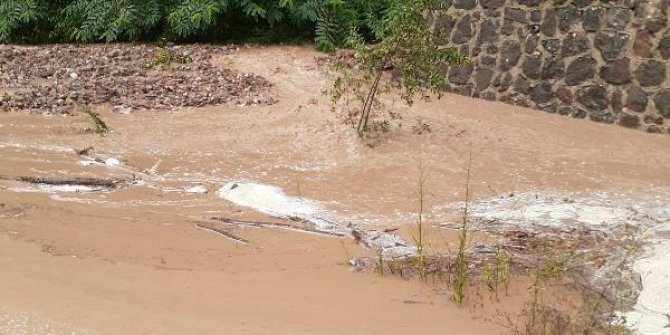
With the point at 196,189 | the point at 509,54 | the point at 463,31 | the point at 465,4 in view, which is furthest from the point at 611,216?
the point at 465,4

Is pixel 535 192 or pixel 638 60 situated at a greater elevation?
pixel 638 60

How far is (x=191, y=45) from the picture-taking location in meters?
13.0

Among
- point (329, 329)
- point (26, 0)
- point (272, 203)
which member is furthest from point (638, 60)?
point (26, 0)

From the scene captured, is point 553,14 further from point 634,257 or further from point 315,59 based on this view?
point 634,257

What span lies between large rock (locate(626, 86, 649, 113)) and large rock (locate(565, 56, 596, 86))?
1.64ft

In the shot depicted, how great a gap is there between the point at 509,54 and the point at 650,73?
1.76 meters

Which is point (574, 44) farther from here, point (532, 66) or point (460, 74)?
point (460, 74)

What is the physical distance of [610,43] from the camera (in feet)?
29.1

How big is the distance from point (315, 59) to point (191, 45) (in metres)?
2.39

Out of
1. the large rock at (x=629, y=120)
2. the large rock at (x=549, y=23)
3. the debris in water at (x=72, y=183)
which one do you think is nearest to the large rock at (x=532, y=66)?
the large rock at (x=549, y=23)

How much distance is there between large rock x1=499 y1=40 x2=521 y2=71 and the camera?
967 centimetres

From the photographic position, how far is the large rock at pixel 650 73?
336 inches

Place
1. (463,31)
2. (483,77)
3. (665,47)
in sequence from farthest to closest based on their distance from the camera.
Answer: (463,31) < (483,77) < (665,47)

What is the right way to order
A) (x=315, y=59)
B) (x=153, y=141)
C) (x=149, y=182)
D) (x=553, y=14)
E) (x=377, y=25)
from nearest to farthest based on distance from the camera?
(x=149, y=182)
(x=153, y=141)
(x=553, y=14)
(x=315, y=59)
(x=377, y=25)
